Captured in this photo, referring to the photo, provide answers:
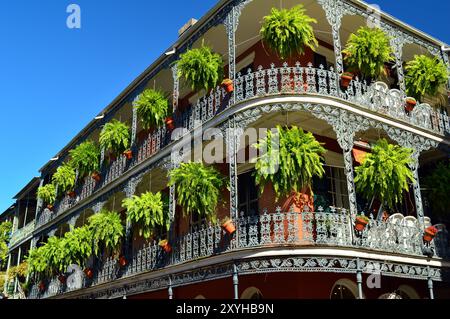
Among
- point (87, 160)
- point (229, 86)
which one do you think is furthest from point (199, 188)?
point (87, 160)

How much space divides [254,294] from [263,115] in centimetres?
423

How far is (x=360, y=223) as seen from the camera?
9562 millimetres

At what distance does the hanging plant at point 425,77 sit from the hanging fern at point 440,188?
2072mm

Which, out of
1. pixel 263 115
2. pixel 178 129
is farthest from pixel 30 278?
pixel 263 115

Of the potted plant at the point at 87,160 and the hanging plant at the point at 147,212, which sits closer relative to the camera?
the hanging plant at the point at 147,212

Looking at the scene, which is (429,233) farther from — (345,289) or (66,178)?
(66,178)

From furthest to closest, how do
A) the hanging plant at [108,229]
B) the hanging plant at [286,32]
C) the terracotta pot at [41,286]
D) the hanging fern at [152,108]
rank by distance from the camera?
the terracotta pot at [41,286] < the hanging plant at [108,229] < the hanging fern at [152,108] < the hanging plant at [286,32]

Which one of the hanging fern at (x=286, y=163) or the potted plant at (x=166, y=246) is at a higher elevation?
the hanging fern at (x=286, y=163)

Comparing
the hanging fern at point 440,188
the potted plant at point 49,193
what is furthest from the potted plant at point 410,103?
the potted plant at point 49,193

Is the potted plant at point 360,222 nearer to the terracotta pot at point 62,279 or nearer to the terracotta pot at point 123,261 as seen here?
the terracotta pot at point 123,261

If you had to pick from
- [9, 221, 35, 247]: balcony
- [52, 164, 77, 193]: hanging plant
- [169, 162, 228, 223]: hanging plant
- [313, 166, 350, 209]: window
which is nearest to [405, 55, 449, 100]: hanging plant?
[313, 166, 350, 209]: window

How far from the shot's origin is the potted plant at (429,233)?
10.6 meters

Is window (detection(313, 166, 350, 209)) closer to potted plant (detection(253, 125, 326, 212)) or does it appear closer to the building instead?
the building

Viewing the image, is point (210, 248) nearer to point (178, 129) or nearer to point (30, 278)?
point (178, 129)
